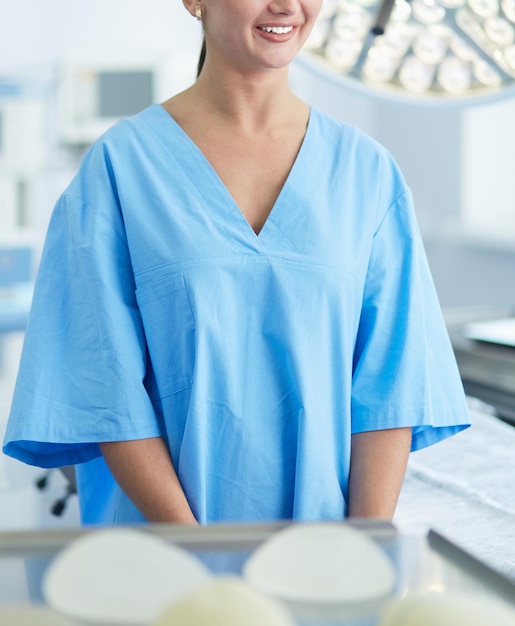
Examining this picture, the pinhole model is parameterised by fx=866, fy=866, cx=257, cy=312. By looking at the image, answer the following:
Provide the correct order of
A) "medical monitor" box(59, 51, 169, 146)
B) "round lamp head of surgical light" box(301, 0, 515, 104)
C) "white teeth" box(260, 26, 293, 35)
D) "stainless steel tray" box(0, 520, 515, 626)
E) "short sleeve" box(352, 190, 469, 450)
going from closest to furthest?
"stainless steel tray" box(0, 520, 515, 626)
"white teeth" box(260, 26, 293, 35)
"short sleeve" box(352, 190, 469, 450)
"round lamp head of surgical light" box(301, 0, 515, 104)
"medical monitor" box(59, 51, 169, 146)

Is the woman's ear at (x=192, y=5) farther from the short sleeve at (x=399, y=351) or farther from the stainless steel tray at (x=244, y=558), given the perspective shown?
the stainless steel tray at (x=244, y=558)

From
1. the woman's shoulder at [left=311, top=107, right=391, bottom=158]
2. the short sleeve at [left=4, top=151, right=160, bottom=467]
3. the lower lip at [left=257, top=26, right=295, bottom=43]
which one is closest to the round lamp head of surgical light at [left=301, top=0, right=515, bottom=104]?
the woman's shoulder at [left=311, top=107, right=391, bottom=158]

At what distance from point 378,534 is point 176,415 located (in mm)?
461

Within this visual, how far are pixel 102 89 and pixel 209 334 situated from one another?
247 centimetres

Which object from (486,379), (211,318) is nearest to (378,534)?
(211,318)

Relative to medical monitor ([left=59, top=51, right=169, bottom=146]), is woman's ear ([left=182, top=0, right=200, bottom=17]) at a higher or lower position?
higher

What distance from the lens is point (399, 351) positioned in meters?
1.07

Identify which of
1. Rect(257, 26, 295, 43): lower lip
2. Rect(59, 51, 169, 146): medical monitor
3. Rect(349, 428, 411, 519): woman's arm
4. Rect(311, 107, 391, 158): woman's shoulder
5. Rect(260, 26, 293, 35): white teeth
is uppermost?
→ Rect(260, 26, 293, 35): white teeth

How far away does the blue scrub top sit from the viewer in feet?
3.20

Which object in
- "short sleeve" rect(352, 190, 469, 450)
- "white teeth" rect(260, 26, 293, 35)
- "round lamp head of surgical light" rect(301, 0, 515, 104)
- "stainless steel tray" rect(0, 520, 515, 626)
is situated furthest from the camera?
"round lamp head of surgical light" rect(301, 0, 515, 104)

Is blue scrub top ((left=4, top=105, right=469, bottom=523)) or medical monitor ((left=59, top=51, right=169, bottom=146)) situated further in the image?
medical monitor ((left=59, top=51, right=169, bottom=146))

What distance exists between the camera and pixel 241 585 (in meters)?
0.49

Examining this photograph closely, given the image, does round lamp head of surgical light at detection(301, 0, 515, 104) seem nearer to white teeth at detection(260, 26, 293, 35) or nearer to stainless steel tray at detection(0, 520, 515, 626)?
white teeth at detection(260, 26, 293, 35)

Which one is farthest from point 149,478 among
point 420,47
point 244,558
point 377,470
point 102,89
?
point 102,89
